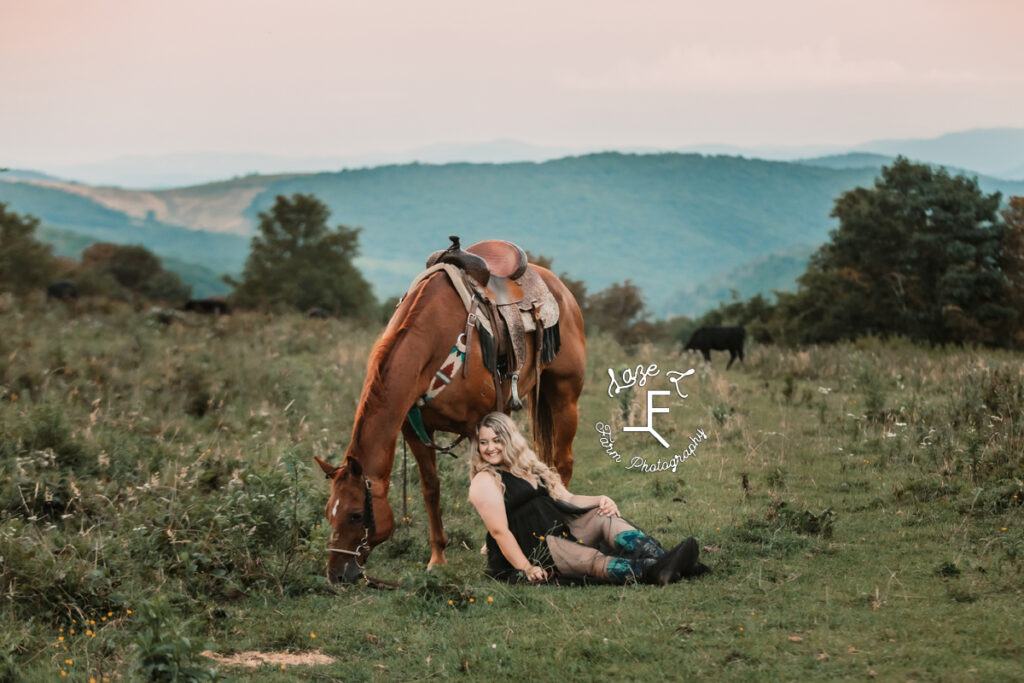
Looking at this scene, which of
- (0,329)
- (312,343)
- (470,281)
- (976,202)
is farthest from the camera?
(976,202)

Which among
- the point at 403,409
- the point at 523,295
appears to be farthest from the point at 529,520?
the point at 523,295

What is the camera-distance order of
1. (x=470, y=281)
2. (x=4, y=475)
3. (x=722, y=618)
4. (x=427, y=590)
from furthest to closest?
(x=4, y=475) → (x=470, y=281) → (x=427, y=590) → (x=722, y=618)

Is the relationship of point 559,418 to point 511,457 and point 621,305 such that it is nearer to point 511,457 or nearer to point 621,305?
point 511,457

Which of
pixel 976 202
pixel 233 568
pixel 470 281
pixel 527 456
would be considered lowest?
pixel 233 568

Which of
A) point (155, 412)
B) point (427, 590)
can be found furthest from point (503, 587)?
→ point (155, 412)

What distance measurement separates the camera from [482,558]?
661cm

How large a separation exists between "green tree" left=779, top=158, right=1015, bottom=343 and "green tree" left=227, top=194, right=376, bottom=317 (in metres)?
26.9

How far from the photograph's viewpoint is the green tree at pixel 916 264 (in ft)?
91.7

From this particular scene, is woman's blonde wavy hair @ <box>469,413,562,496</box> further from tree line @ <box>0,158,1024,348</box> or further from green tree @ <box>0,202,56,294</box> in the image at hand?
green tree @ <box>0,202,56,294</box>

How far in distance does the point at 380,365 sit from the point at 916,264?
92.9 feet

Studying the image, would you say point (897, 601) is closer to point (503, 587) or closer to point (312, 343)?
point (503, 587)

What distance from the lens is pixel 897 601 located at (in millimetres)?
4984

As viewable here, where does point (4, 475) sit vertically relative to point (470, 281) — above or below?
below

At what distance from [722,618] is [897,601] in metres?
1.03
